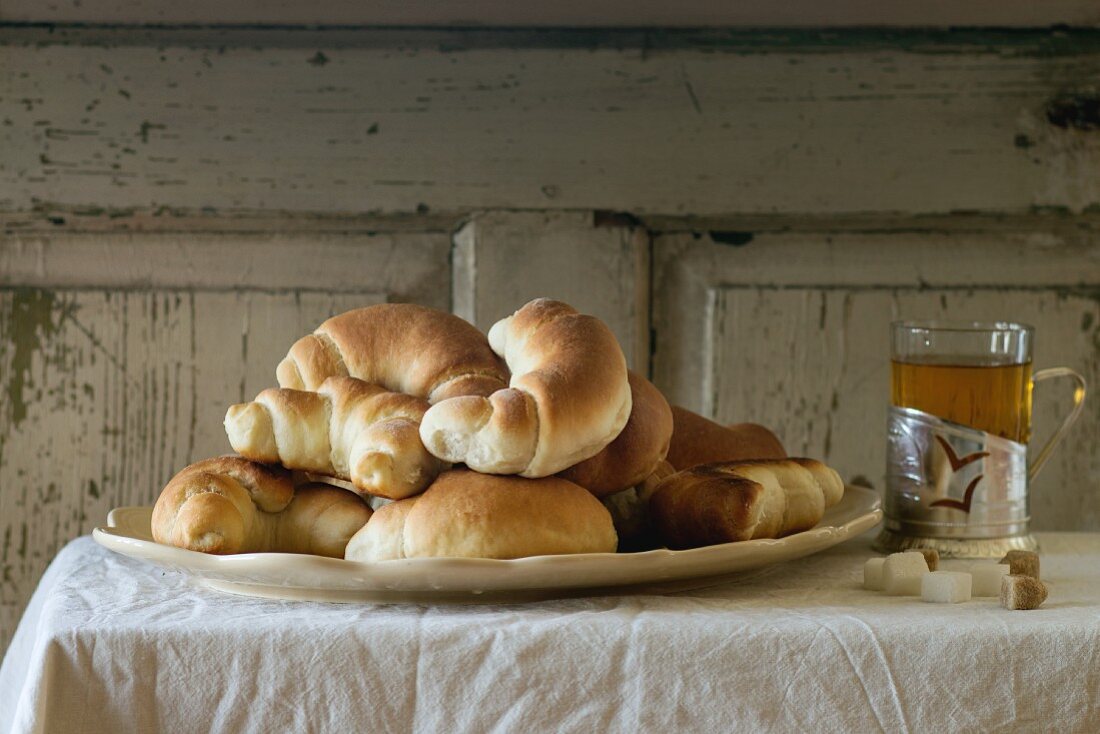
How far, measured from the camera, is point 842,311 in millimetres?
1340

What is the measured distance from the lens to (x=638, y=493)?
0.80 m

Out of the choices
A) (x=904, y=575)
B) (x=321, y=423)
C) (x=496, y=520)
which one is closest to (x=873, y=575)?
(x=904, y=575)

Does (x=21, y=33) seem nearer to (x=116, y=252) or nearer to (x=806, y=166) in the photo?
(x=116, y=252)

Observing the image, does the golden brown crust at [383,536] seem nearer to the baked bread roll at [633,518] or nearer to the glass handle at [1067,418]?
the baked bread roll at [633,518]

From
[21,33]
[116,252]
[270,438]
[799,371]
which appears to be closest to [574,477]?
[270,438]

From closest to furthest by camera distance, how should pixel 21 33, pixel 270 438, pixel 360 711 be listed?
pixel 360 711 → pixel 270 438 → pixel 21 33

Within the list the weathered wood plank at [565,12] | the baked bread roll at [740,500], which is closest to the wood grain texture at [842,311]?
the weathered wood plank at [565,12]

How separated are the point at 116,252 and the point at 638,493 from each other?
788 millimetres

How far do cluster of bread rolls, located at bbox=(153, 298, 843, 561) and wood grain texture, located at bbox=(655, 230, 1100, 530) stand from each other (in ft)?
1.70

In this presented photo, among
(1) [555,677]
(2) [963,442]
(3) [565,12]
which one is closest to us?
(1) [555,677]

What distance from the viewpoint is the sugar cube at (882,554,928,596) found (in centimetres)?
74

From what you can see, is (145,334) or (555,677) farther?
(145,334)

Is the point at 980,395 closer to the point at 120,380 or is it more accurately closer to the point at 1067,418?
the point at 1067,418

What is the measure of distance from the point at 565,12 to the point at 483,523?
792mm
